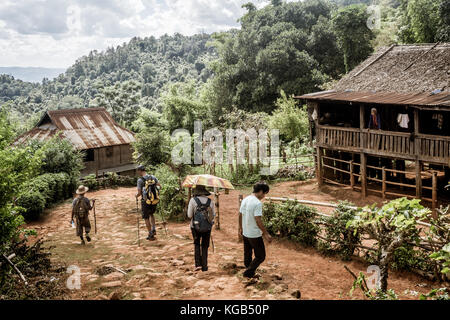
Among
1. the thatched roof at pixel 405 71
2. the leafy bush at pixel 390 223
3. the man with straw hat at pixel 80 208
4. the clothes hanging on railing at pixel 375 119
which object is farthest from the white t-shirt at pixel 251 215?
the thatched roof at pixel 405 71

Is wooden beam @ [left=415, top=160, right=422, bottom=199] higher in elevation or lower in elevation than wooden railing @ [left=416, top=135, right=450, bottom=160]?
lower

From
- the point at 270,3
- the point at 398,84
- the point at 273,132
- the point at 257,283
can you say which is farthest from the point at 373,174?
the point at 270,3

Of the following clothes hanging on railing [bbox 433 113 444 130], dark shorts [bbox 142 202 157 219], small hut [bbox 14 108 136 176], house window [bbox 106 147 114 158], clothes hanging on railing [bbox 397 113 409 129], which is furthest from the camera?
house window [bbox 106 147 114 158]

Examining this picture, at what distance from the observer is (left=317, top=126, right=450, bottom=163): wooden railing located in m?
14.0

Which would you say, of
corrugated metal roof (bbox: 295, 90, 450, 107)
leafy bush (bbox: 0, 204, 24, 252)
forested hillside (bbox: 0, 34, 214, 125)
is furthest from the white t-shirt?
forested hillside (bbox: 0, 34, 214, 125)

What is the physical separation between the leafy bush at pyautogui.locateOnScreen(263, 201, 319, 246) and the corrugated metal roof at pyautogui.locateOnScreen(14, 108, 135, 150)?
1762cm

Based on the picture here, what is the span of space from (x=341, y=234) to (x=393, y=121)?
934 cm

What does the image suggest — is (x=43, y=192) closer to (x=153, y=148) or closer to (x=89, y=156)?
(x=153, y=148)

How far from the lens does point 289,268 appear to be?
8.18m

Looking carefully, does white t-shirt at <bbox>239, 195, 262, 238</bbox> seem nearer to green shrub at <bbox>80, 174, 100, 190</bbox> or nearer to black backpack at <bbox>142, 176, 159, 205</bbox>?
black backpack at <bbox>142, 176, 159, 205</bbox>

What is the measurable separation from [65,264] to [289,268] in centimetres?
472

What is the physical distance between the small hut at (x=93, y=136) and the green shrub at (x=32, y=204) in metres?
10.2

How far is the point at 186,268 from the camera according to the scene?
7660 millimetres

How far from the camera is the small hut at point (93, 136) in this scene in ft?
84.1
